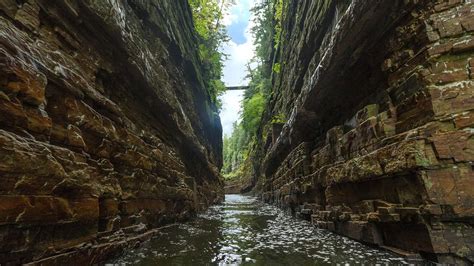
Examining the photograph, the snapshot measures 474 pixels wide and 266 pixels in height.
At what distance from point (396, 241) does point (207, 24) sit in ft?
63.3

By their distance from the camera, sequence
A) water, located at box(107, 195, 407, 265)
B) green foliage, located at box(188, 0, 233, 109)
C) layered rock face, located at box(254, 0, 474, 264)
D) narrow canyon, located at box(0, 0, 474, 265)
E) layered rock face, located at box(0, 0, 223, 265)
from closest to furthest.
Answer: layered rock face, located at box(0, 0, 223, 265) → narrow canyon, located at box(0, 0, 474, 265) → layered rock face, located at box(254, 0, 474, 264) → water, located at box(107, 195, 407, 265) → green foliage, located at box(188, 0, 233, 109)

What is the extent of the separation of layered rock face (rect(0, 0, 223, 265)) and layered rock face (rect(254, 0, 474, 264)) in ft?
15.7

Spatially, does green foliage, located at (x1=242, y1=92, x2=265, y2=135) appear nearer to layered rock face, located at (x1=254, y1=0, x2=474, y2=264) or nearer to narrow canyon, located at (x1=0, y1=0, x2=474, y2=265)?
narrow canyon, located at (x1=0, y1=0, x2=474, y2=265)

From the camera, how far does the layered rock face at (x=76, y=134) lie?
104 inches

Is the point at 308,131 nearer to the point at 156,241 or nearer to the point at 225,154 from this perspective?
the point at 156,241

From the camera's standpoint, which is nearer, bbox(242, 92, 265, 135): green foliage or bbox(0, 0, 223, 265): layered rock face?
bbox(0, 0, 223, 265): layered rock face

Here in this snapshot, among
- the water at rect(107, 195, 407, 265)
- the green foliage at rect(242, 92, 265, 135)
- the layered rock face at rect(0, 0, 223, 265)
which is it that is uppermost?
the green foliage at rect(242, 92, 265, 135)

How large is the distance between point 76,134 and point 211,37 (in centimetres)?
1797

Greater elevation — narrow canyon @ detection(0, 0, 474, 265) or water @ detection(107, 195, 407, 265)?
narrow canyon @ detection(0, 0, 474, 265)

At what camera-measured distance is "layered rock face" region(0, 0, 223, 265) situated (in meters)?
2.65

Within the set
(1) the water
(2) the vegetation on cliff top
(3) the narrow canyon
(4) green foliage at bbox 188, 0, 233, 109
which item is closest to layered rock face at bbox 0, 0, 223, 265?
(3) the narrow canyon

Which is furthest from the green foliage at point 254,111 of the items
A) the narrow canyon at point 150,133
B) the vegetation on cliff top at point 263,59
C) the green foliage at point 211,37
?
the narrow canyon at point 150,133

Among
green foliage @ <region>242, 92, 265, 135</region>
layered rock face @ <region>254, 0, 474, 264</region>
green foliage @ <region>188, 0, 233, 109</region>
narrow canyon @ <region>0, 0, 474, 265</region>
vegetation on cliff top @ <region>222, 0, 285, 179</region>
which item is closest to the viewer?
narrow canyon @ <region>0, 0, 474, 265</region>

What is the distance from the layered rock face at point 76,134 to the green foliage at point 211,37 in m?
10.9
